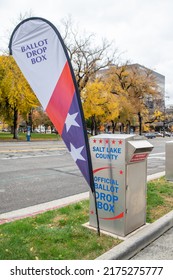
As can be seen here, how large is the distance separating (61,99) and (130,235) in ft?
7.09

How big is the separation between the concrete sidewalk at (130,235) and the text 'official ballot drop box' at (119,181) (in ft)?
0.69

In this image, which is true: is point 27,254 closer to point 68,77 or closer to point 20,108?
point 68,77

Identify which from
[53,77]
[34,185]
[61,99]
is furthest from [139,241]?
[34,185]

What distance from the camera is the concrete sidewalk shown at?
3539 mm

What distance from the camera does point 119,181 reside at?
408 centimetres

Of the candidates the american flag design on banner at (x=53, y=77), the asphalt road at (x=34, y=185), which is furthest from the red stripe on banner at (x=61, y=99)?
the asphalt road at (x=34, y=185)

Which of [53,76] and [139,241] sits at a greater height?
[53,76]

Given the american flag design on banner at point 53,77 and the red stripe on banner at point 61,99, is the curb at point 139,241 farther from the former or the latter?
the red stripe on banner at point 61,99

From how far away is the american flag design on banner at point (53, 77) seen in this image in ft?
11.9

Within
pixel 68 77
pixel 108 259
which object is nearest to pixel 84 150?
pixel 68 77

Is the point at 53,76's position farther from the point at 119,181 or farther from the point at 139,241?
the point at 139,241

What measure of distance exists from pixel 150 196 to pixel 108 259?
3253 mm

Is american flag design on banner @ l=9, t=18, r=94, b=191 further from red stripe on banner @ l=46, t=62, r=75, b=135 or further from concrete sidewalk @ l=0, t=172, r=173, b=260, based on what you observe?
concrete sidewalk @ l=0, t=172, r=173, b=260

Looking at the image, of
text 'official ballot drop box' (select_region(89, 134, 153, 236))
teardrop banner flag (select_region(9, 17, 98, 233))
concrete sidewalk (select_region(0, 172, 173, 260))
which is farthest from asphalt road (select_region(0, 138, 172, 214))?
teardrop banner flag (select_region(9, 17, 98, 233))
